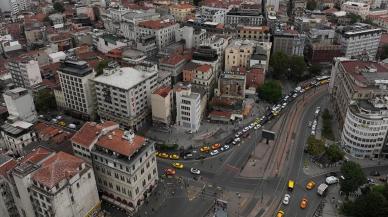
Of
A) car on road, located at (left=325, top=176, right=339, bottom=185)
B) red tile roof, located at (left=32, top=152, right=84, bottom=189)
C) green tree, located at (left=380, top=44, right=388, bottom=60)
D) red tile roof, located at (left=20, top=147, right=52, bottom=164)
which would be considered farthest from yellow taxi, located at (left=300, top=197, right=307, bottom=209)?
green tree, located at (left=380, top=44, right=388, bottom=60)

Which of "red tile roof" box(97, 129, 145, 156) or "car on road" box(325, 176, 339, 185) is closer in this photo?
"red tile roof" box(97, 129, 145, 156)

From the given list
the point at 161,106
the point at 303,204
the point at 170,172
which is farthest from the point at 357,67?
the point at 170,172

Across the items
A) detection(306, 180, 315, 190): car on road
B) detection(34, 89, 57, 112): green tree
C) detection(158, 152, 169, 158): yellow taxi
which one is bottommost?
detection(306, 180, 315, 190): car on road

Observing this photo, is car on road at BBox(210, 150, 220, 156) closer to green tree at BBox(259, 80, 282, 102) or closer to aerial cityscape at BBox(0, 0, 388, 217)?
aerial cityscape at BBox(0, 0, 388, 217)

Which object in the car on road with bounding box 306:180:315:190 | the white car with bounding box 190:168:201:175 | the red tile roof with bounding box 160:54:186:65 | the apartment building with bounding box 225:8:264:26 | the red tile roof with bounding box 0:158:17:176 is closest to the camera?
the red tile roof with bounding box 0:158:17:176

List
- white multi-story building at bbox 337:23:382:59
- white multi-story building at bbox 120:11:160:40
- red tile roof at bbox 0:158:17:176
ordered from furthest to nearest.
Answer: white multi-story building at bbox 120:11:160:40 → white multi-story building at bbox 337:23:382:59 → red tile roof at bbox 0:158:17:176

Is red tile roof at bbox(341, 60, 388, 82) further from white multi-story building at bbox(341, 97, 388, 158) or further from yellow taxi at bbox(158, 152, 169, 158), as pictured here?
yellow taxi at bbox(158, 152, 169, 158)

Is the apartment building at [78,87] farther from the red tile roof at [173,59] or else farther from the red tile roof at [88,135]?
the red tile roof at [88,135]

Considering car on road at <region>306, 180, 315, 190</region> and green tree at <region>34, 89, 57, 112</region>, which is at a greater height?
green tree at <region>34, 89, 57, 112</region>
